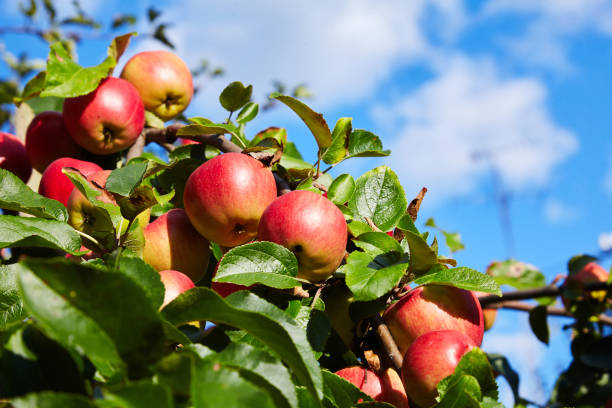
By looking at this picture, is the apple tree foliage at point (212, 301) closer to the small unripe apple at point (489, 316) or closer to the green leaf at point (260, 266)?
the green leaf at point (260, 266)

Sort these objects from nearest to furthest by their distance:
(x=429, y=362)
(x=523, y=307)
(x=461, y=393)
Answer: (x=461, y=393)
(x=429, y=362)
(x=523, y=307)

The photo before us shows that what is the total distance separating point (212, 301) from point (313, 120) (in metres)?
0.51

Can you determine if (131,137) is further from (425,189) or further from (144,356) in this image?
(144,356)

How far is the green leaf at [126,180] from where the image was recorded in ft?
2.51

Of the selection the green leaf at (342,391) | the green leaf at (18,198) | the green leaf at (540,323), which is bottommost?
the green leaf at (18,198)

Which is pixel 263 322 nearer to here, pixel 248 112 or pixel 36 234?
pixel 36 234

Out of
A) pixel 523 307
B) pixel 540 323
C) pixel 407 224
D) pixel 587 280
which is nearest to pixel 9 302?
pixel 407 224

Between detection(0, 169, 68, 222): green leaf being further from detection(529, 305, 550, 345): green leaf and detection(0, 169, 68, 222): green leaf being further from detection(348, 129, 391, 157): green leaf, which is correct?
detection(529, 305, 550, 345): green leaf

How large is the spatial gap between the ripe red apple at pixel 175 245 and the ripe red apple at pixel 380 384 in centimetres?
31

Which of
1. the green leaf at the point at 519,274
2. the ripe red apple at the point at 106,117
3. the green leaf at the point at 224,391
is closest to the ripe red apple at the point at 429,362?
the green leaf at the point at 224,391

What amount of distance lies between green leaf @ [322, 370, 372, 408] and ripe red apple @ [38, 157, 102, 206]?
609mm

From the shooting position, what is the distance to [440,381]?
621 mm

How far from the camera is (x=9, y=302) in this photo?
63 cm

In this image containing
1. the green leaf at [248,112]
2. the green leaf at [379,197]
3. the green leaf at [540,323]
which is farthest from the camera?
the green leaf at [540,323]
